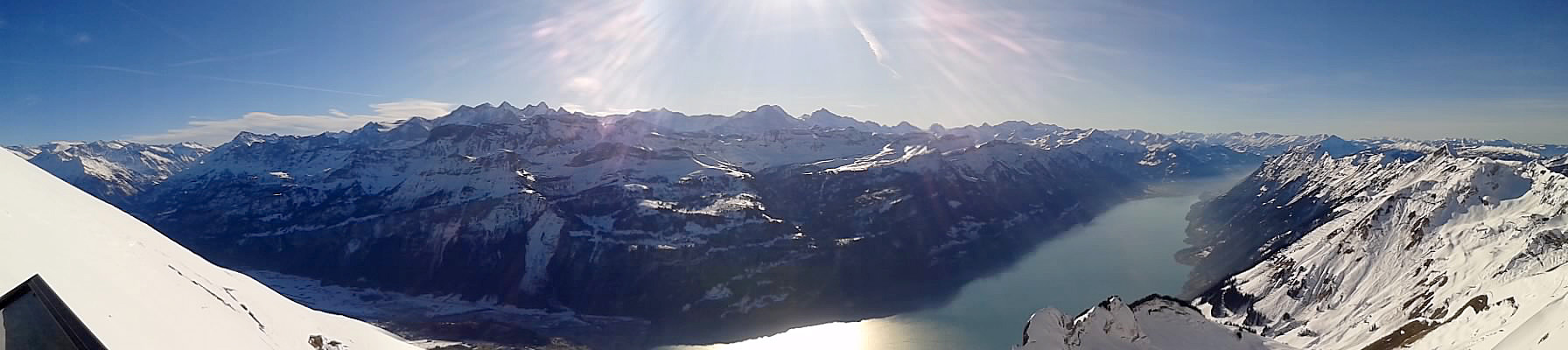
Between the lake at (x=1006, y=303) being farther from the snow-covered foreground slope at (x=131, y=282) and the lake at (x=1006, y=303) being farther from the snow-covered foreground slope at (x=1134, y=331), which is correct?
the snow-covered foreground slope at (x=131, y=282)

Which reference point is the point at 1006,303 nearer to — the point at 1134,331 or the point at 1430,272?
the point at 1430,272

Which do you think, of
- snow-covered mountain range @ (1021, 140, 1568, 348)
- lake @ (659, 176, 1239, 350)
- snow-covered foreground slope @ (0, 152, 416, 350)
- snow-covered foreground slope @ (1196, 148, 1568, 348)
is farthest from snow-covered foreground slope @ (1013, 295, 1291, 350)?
lake @ (659, 176, 1239, 350)

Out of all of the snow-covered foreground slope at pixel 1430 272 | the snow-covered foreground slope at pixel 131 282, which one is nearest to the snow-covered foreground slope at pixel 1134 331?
the snow-covered foreground slope at pixel 1430 272

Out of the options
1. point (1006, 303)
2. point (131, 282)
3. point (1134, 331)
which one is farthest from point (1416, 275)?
point (131, 282)

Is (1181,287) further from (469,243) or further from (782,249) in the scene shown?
(469,243)

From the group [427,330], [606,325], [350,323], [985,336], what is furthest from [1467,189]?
[427,330]

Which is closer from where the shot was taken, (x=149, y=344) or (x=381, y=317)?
(x=149, y=344)
